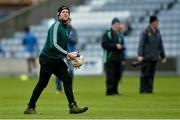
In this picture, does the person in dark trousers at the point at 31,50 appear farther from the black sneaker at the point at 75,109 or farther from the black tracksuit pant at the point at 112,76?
the black sneaker at the point at 75,109

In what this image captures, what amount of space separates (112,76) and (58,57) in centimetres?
764

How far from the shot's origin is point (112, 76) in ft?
76.1

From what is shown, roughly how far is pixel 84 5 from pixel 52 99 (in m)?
27.5

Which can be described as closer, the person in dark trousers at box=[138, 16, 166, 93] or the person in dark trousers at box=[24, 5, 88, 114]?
the person in dark trousers at box=[24, 5, 88, 114]

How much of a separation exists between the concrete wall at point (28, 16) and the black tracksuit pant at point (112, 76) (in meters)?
24.6

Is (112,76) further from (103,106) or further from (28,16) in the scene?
(28,16)

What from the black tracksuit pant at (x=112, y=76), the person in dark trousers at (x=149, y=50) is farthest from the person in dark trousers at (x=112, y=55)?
the person in dark trousers at (x=149, y=50)

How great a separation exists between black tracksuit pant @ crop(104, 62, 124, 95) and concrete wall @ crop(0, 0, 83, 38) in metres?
24.6

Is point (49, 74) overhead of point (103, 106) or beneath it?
overhead

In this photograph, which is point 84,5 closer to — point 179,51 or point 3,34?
point 3,34

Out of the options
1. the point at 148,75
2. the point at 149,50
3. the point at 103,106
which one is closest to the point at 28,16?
the point at 148,75

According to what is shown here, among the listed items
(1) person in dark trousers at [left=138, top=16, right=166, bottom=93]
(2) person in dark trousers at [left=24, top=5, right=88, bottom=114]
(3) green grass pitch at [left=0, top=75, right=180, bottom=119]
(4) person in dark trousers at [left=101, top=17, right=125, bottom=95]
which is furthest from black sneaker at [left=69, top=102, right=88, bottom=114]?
(1) person in dark trousers at [left=138, top=16, right=166, bottom=93]

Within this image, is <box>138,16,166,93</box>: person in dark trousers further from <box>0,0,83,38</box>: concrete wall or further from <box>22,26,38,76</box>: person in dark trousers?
<box>0,0,83,38</box>: concrete wall

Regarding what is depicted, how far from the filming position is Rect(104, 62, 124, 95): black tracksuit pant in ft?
75.5
